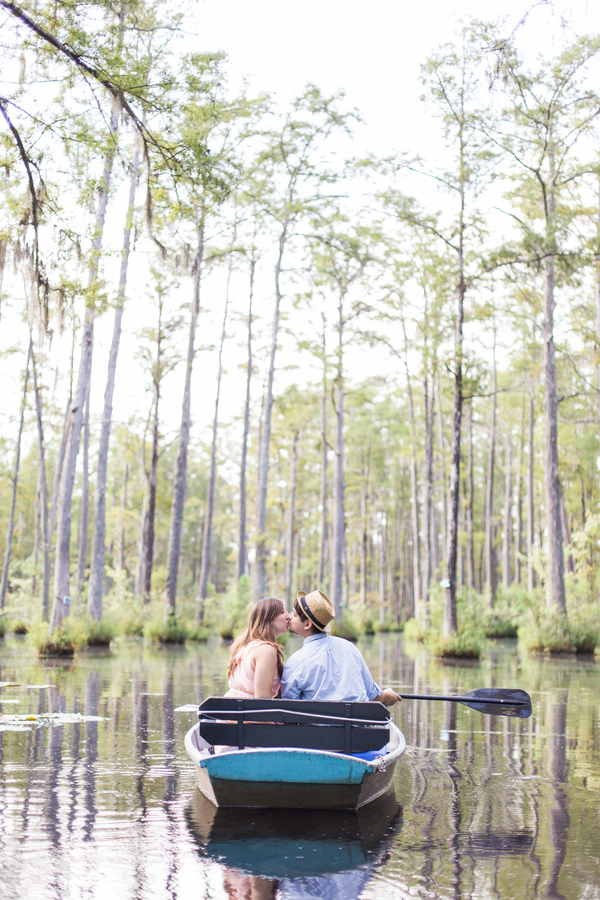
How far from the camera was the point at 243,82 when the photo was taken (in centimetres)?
2459

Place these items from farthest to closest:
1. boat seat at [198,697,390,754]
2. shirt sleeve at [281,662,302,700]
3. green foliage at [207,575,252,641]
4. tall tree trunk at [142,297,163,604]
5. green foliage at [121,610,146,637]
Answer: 1. tall tree trunk at [142,297,163,604]
2. green foliage at [121,610,146,637]
3. green foliage at [207,575,252,641]
4. shirt sleeve at [281,662,302,700]
5. boat seat at [198,697,390,754]

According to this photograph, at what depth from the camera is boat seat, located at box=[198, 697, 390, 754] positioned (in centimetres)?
550

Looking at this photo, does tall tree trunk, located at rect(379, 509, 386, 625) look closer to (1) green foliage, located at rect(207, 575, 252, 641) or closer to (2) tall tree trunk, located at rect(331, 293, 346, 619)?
(2) tall tree trunk, located at rect(331, 293, 346, 619)

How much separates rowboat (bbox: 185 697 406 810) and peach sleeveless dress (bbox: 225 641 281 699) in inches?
18.5

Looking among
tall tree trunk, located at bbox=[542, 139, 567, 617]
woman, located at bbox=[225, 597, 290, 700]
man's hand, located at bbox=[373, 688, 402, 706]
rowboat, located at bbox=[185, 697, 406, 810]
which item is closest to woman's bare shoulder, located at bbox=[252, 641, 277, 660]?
woman, located at bbox=[225, 597, 290, 700]

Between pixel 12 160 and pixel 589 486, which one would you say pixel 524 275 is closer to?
pixel 12 160

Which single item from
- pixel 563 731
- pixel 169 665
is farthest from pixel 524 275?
pixel 563 731

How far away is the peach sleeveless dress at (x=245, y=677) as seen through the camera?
6.11m

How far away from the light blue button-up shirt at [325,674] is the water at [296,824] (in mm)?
799

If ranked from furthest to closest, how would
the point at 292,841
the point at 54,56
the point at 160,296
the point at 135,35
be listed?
the point at 160,296 → the point at 135,35 → the point at 54,56 → the point at 292,841

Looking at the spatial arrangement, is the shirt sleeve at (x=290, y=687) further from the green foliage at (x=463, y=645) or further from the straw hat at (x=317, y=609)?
the green foliage at (x=463, y=645)

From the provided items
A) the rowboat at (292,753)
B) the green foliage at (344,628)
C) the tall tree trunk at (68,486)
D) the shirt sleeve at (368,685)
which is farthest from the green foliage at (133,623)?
the rowboat at (292,753)

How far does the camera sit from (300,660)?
20.3ft

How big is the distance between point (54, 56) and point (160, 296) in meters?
21.9
